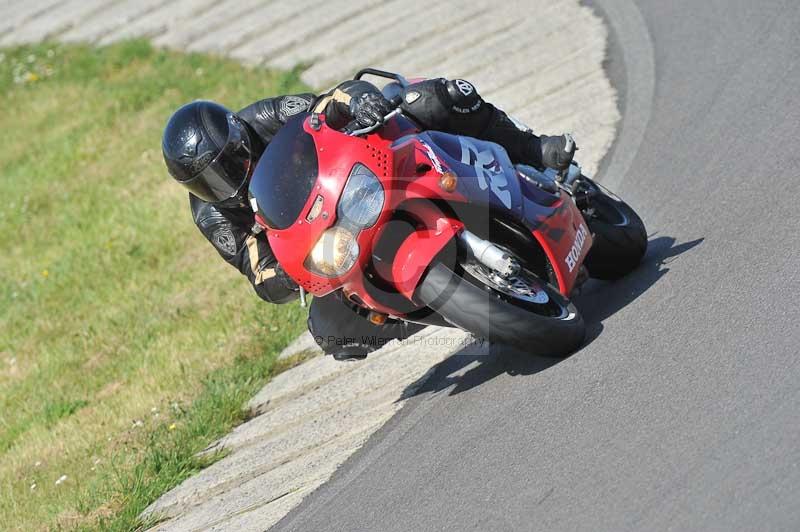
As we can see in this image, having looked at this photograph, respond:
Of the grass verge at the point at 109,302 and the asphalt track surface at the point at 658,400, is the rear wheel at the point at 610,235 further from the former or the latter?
the grass verge at the point at 109,302

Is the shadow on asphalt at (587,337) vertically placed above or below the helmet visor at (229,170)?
below

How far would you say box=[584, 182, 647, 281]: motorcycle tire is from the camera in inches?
241

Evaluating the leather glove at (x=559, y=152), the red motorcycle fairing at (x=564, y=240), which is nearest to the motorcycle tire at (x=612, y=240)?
the red motorcycle fairing at (x=564, y=240)

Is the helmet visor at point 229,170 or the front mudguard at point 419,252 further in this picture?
the helmet visor at point 229,170

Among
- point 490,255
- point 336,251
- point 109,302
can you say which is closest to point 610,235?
point 490,255

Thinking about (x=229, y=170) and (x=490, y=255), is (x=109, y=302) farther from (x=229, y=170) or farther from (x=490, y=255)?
(x=490, y=255)

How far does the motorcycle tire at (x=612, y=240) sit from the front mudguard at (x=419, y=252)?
46.8 inches

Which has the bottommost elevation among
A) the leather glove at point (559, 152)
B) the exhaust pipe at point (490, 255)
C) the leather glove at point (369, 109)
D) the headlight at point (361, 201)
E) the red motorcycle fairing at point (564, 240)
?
the red motorcycle fairing at point (564, 240)

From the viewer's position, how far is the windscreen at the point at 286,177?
17.0ft

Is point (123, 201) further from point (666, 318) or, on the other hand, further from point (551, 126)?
point (666, 318)

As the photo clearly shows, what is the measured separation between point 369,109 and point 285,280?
101cm

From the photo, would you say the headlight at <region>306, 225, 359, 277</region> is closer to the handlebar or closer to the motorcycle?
the motorcycle

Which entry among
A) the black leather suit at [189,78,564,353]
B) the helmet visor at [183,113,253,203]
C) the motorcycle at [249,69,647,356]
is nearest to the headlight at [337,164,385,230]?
the motorcycle at [249,69,647,356]

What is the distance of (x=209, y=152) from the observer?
5.87 metres
